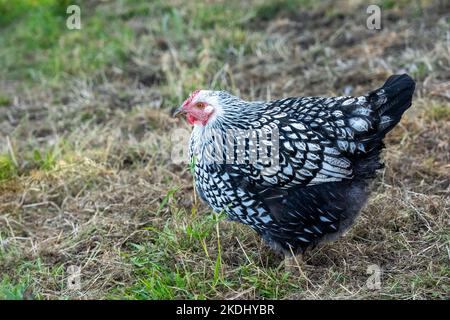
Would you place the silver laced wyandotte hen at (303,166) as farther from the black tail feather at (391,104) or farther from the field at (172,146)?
the field at (172,146)

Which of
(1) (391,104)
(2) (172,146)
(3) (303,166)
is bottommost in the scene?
(2) (172,146)

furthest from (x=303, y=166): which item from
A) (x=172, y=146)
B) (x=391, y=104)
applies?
(x=172, y=146)

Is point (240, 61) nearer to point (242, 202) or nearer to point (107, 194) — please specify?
point (107, 194)

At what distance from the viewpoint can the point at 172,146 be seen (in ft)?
17.8

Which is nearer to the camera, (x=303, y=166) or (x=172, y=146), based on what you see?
(x=303, y=166)

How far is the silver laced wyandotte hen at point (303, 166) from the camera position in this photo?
3.77m

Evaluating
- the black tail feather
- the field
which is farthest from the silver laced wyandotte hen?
the field

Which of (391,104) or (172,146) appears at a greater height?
(391,104)

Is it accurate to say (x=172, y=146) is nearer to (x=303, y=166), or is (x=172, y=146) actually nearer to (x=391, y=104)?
(x=303, y=166)

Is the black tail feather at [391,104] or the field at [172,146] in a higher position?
the black tail feather at [391,104]

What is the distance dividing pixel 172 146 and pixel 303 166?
1.87m

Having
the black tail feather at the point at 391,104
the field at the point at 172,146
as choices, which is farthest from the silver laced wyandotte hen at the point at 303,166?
the field at the point at 172,146

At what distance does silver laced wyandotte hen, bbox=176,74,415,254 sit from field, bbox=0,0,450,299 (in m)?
0.25

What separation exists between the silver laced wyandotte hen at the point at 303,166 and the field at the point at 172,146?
0.83ft
